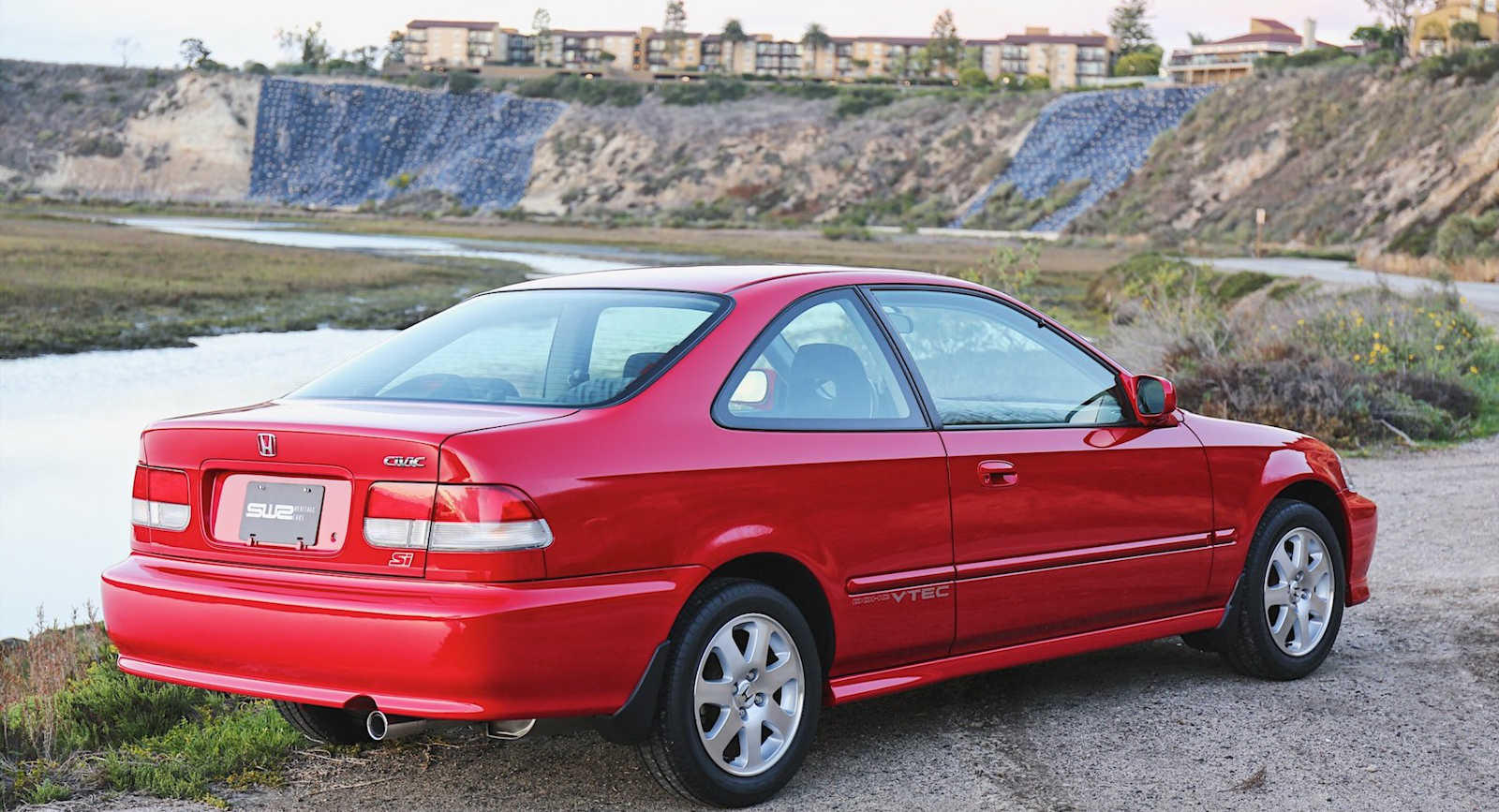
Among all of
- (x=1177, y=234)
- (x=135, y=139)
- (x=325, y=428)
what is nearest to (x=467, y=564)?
(x=325, y=428)

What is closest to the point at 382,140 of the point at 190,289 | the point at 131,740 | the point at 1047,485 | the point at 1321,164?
the point at 1321,164

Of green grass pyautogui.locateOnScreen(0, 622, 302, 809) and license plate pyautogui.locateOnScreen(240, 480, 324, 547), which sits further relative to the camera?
green grass pyautogui.locateOnScreen(0, 622, 302, 809)

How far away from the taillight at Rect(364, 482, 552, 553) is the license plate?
233 mm

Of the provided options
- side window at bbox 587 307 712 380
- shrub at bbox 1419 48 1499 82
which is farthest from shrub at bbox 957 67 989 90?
side window at bbox 587 307 712 380

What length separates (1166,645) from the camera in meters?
7.16

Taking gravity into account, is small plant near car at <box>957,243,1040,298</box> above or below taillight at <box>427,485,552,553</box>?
below

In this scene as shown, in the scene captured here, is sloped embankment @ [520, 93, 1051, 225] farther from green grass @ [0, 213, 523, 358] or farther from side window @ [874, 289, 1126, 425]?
side window @ [874, 289, 1126, 425]

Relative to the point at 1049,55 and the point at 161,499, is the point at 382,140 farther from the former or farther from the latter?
the point at 161,499

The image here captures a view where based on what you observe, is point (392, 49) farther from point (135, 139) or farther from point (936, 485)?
point (936, 485)

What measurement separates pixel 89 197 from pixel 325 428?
114615 millimetres

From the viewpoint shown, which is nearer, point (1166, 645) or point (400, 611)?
point (400, 611)

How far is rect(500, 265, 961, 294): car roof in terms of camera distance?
5.19 m

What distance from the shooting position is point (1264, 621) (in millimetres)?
6316

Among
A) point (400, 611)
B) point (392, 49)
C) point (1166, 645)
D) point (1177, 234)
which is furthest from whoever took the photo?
point (392, 49)
